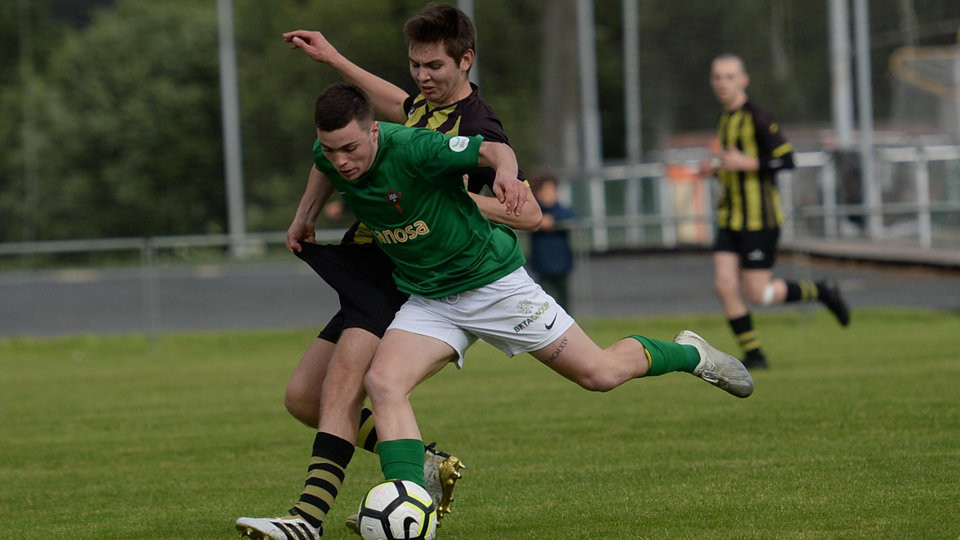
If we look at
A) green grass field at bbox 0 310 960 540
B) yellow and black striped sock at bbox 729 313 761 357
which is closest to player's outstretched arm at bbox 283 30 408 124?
green grass field at bbox 0 310 960 540

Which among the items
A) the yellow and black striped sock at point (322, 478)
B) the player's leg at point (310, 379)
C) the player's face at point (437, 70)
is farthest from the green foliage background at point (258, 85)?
the yellow and black striped sock at point (322, 478)

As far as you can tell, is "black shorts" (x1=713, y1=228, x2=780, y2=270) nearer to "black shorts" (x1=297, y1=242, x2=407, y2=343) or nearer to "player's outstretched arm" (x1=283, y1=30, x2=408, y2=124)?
"player's outstretched arm" (x1=283, y1=30, x2=408, y2=124)

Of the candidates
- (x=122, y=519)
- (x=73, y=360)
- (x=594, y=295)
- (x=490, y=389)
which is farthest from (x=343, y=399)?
(x=594, y=295)

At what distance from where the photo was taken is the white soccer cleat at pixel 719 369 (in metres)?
5.80

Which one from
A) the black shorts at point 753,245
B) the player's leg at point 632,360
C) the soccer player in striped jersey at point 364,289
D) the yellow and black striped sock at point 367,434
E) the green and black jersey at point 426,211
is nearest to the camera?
the green and black jersey at point 426,211

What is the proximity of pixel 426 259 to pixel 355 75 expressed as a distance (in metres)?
1.18

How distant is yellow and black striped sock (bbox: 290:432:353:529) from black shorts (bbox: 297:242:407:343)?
0.44m

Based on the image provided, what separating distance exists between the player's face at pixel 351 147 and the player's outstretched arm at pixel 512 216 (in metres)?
0.45

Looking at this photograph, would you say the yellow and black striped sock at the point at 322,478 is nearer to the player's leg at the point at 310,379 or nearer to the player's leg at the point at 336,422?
the player's leg at the point at 336,422

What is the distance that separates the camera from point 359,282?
5180 mm

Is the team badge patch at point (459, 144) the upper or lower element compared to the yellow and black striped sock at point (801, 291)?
upper

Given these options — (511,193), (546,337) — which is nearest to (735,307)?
(546,337)

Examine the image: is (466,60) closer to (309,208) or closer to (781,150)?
(309,208)

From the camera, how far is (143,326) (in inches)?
776
